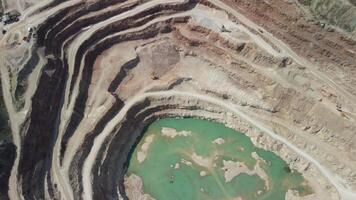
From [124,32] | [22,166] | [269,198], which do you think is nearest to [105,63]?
[124,32]

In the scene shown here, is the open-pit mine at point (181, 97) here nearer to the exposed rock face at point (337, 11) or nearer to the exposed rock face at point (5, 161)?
the exposed rock face at point (337, 11)

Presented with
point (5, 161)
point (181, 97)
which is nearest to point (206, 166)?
point (181, 97)

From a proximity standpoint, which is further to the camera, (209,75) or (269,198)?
(209,75)

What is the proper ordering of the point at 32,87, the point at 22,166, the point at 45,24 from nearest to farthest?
the point at 22,166
the point at 32,87
the point at 45,24

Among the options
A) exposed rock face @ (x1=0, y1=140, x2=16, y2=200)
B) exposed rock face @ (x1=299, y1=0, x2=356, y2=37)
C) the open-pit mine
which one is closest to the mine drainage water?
the open-pit mine

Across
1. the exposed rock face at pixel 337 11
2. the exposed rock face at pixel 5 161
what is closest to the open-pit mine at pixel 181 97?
the exposed rock face at pixel 337 11

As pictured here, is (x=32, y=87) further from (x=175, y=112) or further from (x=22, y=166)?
(x=175, y=112)
